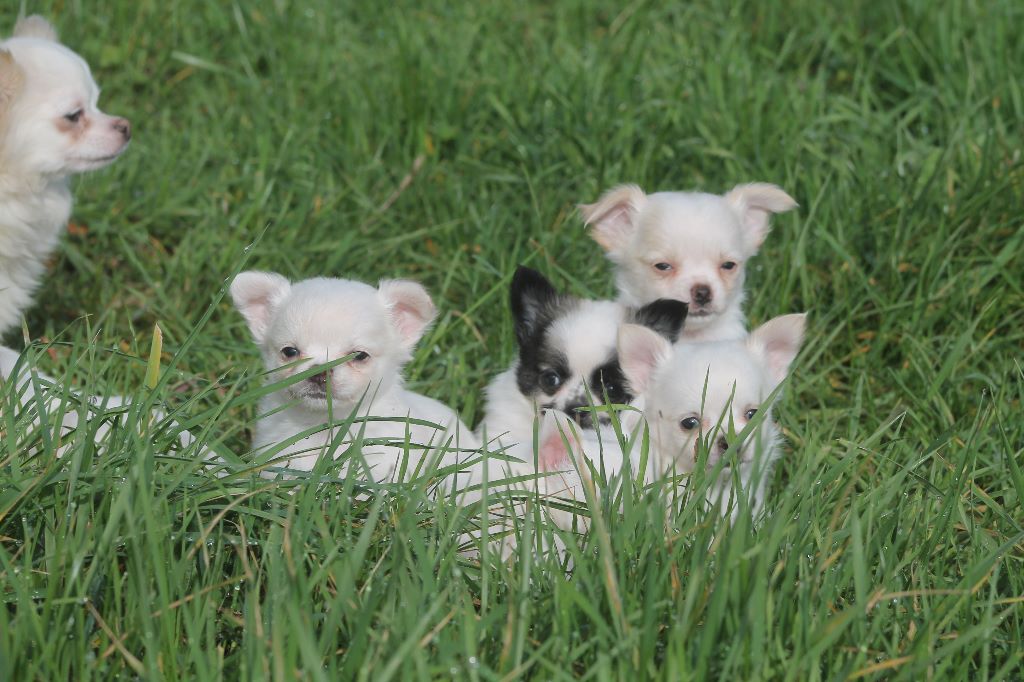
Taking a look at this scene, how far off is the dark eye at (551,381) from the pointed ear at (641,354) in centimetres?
28

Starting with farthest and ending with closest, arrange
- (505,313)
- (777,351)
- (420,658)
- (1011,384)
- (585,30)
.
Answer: (585,30)
(505,313)
(1011,384)
(777,351)
(420,658)

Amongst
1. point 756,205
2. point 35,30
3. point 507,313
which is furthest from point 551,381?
point 35,30

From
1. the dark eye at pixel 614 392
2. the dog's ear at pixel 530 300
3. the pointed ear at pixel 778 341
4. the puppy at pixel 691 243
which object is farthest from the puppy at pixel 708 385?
the puppy at pixel 691 243

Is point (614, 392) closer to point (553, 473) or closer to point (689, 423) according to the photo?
point (689, 423)

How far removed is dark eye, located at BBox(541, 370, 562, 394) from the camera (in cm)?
425

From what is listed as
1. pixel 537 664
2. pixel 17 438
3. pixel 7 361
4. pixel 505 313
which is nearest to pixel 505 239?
pixel 505 313

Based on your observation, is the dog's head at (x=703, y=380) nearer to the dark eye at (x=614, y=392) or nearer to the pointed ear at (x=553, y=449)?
the dark eye at (x=614, y=392)

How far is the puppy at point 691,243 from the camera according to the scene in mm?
4559

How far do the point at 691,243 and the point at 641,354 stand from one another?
777 millimetres

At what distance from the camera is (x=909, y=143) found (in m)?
5.89

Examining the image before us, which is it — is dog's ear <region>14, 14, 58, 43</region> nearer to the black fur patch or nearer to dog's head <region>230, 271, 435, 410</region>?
dog's head <region>230, 271, 435, 410</region>

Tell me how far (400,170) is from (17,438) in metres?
3.09

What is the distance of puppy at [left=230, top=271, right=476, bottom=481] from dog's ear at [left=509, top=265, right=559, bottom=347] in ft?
1.20

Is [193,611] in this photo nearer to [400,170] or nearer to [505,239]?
[505,239]
